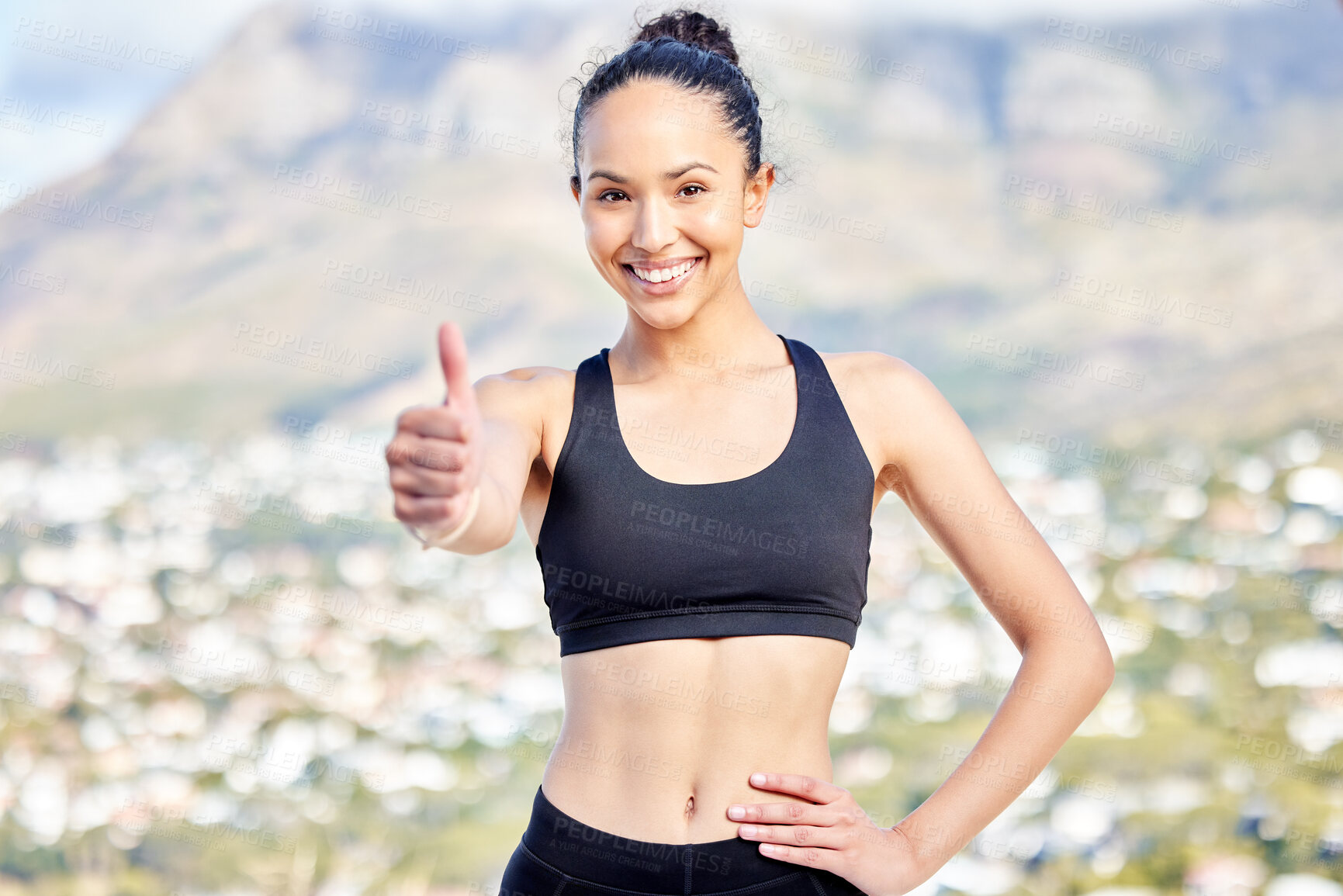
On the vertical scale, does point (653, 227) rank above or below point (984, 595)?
above

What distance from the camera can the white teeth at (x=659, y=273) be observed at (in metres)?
1.38

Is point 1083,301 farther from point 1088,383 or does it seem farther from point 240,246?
point 240,246

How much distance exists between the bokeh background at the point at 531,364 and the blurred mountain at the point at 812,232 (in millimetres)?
23

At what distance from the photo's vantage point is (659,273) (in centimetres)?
138

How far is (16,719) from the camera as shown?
15.5ft

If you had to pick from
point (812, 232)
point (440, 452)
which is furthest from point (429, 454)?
point (812, 232)

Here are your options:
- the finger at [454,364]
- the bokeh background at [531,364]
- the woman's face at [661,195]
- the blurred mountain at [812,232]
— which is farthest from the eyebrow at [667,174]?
the blurred mountain at [812,232]

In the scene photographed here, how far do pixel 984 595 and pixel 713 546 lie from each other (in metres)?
0.40

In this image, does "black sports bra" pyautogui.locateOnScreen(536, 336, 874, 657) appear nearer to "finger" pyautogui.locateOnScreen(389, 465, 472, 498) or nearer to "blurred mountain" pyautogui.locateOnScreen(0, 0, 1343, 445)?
"finger" pyautogui.locateOnScreen(389, 465, 472, 498)

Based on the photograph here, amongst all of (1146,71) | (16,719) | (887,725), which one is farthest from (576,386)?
(1146,71)

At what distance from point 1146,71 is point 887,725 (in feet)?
12.0

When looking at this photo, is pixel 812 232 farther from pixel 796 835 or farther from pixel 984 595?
pixel 796 835

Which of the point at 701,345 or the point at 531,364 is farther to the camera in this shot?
the point at 531,364

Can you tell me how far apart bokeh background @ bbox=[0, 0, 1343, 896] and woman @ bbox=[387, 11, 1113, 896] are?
4.98 ft
